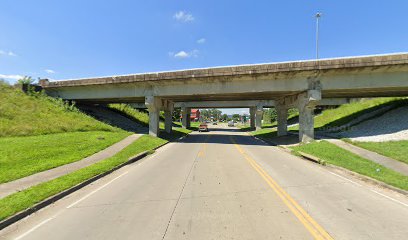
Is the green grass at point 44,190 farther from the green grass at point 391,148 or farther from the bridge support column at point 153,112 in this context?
the green grass at point 391,148

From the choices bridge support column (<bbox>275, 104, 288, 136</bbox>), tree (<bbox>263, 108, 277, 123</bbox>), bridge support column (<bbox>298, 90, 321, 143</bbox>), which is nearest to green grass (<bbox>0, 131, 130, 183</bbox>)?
bridge support column (<bbox>298, 90, 321, 143</bbox>)

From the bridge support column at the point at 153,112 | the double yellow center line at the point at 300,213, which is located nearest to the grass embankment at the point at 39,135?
the bridge support column at the point at 153,112

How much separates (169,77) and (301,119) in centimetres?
1294

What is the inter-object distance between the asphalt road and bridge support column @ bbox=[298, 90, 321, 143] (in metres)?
10.8

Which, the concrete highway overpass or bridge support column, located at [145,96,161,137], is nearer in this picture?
the concrete highway overpass

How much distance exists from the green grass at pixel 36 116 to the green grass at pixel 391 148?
23343mm

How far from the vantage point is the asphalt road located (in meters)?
4.71

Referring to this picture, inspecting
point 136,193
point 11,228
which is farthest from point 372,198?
point 11,228

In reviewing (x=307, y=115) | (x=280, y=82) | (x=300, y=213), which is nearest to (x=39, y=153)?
(x=300, y=213)

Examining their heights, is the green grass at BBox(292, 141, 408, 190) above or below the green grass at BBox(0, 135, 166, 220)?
above

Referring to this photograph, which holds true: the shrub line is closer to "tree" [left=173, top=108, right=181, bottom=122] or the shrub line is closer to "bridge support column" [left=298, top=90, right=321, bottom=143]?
"bridge support column" [left=298, top=90, right=321, bottom=143]

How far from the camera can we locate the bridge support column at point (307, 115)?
19114 mm

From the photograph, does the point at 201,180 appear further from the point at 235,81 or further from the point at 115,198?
the point at 235,81

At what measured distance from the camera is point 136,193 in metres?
7.29
